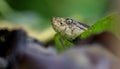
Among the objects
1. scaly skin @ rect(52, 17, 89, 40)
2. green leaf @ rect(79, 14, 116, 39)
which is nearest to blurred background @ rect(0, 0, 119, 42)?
scaly skin @ rect(52, 17, 89, 40)

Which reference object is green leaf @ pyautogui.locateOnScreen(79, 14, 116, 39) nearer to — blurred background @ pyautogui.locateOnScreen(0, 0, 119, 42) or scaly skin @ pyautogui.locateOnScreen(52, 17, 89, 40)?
scaly skin @ pyautogui.locateOnScreen(52, 17, 89, 40)

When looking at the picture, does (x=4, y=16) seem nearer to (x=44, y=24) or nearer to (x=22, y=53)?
(x=44, y=24)

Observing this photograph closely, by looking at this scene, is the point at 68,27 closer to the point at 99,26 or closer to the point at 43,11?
the point at 99,26

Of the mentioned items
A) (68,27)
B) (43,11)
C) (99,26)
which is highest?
(43,11)

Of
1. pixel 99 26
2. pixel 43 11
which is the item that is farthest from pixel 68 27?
pixel 43 11

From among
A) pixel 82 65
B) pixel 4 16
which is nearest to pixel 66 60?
pixel 82 65

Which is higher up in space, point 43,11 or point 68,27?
point 43,11
